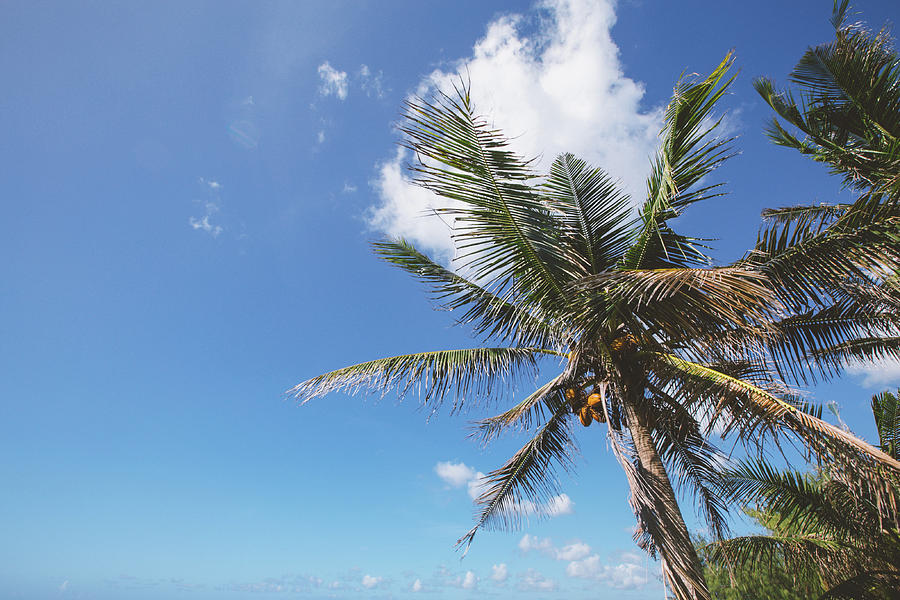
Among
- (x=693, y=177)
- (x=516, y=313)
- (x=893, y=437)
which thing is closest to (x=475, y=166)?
(x=693, y=177)

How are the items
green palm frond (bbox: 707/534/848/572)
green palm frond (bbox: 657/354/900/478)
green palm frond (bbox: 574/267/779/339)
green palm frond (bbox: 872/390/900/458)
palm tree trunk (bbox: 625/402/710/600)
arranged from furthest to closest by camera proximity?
green palm frond (bbox: 707/534/848/572) → green palm frond (bbox: 872/390/900/458) → palm tree trunk (bbox: 625/402/710/600) → green palm frond (bbox: 657/354/900/478) → green palm frond (bbox: 574/267/779/339)

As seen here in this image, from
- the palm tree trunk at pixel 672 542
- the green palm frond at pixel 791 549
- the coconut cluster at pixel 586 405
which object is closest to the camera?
the palm tree trunk at pixel 672 542

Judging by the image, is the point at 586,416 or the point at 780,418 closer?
the point at 780,418

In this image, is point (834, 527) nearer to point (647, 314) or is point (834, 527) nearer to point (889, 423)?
point (889, 423)

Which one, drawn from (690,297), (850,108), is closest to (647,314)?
(690,297)

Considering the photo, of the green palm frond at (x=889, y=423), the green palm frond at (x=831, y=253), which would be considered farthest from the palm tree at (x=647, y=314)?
the green palm frond at (x=889, y=423)

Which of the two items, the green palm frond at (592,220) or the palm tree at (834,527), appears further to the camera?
the palm tree at (834,527)

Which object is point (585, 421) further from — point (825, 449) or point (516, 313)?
point (825, 449)

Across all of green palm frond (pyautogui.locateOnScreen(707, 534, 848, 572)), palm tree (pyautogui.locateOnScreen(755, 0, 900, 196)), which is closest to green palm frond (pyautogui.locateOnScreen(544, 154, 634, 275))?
palm tree (pyautogui.locateOnScreen(755, 0, 900, 196))

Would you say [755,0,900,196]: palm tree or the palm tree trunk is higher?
[755,0,900,196]: palm tree

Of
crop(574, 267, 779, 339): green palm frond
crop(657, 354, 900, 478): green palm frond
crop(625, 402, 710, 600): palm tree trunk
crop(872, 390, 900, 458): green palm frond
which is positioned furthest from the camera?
crop(872, 390, 900, 458): green palm frond

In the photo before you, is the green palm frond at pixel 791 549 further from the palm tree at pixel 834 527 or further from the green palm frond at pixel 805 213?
the green palm frond at pixel 805 213

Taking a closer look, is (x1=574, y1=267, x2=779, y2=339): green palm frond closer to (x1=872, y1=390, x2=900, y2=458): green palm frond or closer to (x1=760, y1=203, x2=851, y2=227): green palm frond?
(x1=760, y1=203, x2=851, y2=227): green palm frond

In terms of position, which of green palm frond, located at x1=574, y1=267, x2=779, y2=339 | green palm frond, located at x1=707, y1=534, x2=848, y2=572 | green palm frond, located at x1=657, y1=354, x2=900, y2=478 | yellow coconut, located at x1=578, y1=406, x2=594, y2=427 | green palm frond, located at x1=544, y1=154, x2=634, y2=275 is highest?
green palm frond, located at x1=544, y1=154, x2=634, y2=275
